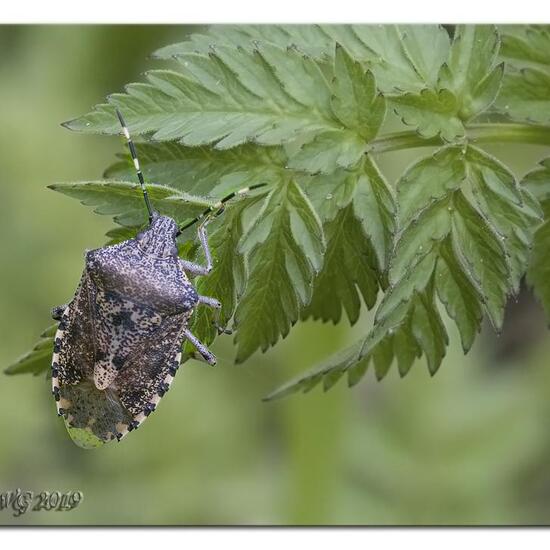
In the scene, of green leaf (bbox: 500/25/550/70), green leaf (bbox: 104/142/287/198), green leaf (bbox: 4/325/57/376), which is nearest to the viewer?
green leaf (bbox: 104/142/287/198)

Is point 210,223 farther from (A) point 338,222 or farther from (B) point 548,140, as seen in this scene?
(B) point 548,140

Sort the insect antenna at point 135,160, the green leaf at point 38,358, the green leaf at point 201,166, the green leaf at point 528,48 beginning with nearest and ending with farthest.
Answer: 1. the insect antenna at point 135,160
2. the green leaf at point 201,166
3. the green leaf at point 38,358
4. the green leaf at point 528,48

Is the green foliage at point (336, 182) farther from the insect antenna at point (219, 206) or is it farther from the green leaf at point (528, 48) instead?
the green leaf at point (528, 48)

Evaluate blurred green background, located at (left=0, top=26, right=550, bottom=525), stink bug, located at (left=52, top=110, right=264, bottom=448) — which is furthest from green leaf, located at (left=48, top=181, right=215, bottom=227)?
blurred green background, located at (left=0, top=26, right=550, bottom=525)

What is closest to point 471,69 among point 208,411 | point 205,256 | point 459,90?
point 459,90

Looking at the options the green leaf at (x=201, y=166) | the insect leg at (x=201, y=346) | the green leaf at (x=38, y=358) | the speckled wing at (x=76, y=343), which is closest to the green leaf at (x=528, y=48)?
the green leaf at (x=201, y=166)

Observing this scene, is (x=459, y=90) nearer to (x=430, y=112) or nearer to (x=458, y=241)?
(x=430, y=112)

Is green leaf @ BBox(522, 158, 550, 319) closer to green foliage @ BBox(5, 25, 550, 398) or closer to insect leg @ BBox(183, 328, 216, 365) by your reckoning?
green foliage @ BBox(5, 25, 550, 398)
